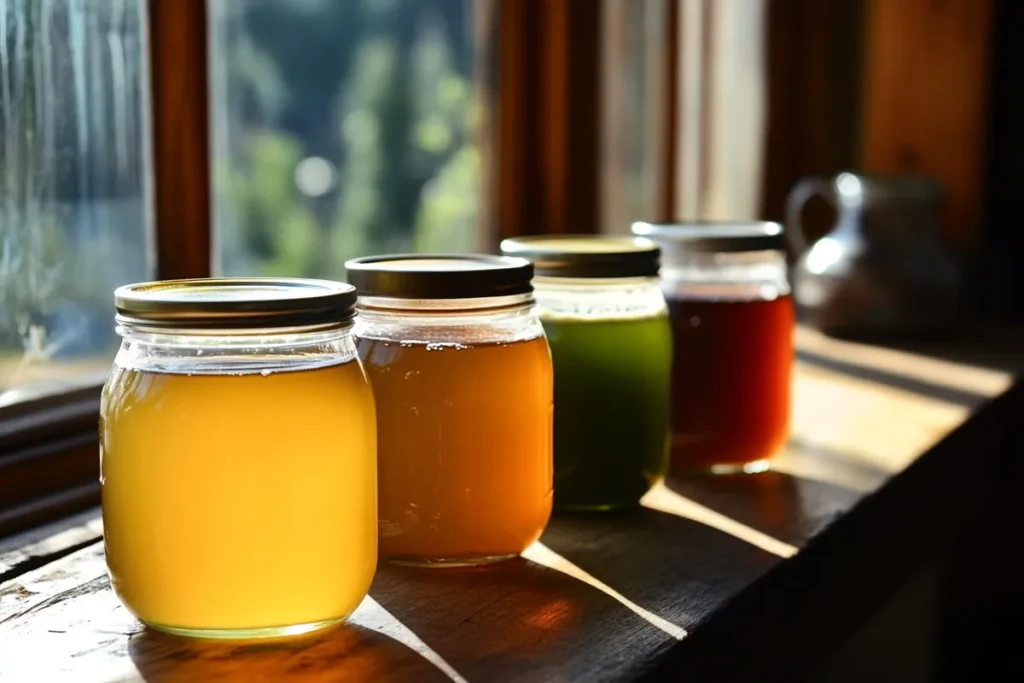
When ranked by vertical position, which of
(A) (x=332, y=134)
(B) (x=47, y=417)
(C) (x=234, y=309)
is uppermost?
(A) (x=332, y=134)

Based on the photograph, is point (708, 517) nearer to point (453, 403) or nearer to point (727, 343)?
point (727, 343)

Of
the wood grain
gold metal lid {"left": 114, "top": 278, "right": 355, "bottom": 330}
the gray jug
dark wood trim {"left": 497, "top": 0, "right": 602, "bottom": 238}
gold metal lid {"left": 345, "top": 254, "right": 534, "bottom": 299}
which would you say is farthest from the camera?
the wood grain

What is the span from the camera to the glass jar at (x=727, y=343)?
980 mm

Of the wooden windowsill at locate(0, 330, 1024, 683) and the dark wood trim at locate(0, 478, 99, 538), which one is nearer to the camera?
the wooden windowsill at locate(0, 330, 1024, 683)

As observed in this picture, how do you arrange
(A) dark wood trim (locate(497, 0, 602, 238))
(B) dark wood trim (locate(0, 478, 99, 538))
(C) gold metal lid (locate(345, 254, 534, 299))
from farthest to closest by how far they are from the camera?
(A) dark wood trim (locate(497, 0, 602, 238))
(B) dark wood trim (locate(0, 478, 99, 538))
(C) gold metal lid (locate(345, 254, 534, 299))

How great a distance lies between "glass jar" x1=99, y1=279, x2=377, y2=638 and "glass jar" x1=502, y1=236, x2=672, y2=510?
0.22m

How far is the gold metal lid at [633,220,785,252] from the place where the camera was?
3.24ft

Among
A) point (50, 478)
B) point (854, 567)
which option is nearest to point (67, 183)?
point (50, 478)

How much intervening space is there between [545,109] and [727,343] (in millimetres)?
574

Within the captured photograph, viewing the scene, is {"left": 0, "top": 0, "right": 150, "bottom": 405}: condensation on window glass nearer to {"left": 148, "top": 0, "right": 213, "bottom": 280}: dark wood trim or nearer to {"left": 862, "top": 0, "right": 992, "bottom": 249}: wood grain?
{"left": 148, "top": 0, "right": 213, "bottom": 280}: dark wood trim

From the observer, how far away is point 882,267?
1.71 metres

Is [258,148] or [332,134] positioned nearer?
[332,134]

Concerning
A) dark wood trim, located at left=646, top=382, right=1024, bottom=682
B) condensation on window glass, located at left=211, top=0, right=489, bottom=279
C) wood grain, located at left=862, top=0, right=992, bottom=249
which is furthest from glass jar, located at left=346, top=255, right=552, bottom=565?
wood grain, located at left=862, top=0, right=992, bottom=249

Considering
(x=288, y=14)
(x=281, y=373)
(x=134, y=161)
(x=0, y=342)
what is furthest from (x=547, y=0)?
(x=288, y=14)
